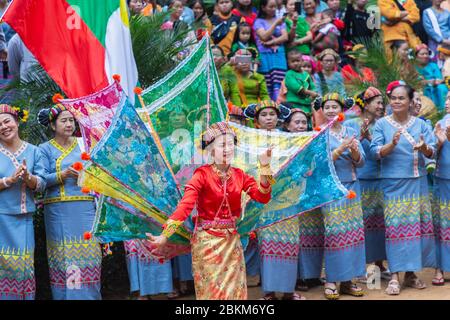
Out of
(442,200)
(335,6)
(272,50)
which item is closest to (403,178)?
(442,200)

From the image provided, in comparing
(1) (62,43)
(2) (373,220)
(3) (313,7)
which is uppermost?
(3) (313,7)

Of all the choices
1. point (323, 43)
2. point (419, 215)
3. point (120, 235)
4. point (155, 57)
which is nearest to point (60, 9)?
point (155, 57)

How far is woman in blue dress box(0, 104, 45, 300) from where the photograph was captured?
7859mm

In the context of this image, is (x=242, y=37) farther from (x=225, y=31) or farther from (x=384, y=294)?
(x=384, y=294)

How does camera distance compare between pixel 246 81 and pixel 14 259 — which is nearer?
pixel 14 259

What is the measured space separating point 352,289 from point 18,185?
342 centimetres

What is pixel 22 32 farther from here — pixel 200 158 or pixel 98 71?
pixel 200 158

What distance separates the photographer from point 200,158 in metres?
7.38

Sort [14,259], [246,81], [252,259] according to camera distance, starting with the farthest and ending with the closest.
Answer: [246,81]
[252,259]
[14,259]

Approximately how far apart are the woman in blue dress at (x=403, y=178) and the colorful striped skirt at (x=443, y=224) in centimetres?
30

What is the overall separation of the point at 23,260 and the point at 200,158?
1.86 metres

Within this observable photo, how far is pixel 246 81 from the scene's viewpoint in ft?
37.6

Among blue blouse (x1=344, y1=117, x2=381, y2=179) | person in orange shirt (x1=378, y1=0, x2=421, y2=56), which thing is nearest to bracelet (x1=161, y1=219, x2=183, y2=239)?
blue blouse (x1=344, y1=117, x2=381, y2=179)

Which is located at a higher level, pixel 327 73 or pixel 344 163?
pixel 327 73
